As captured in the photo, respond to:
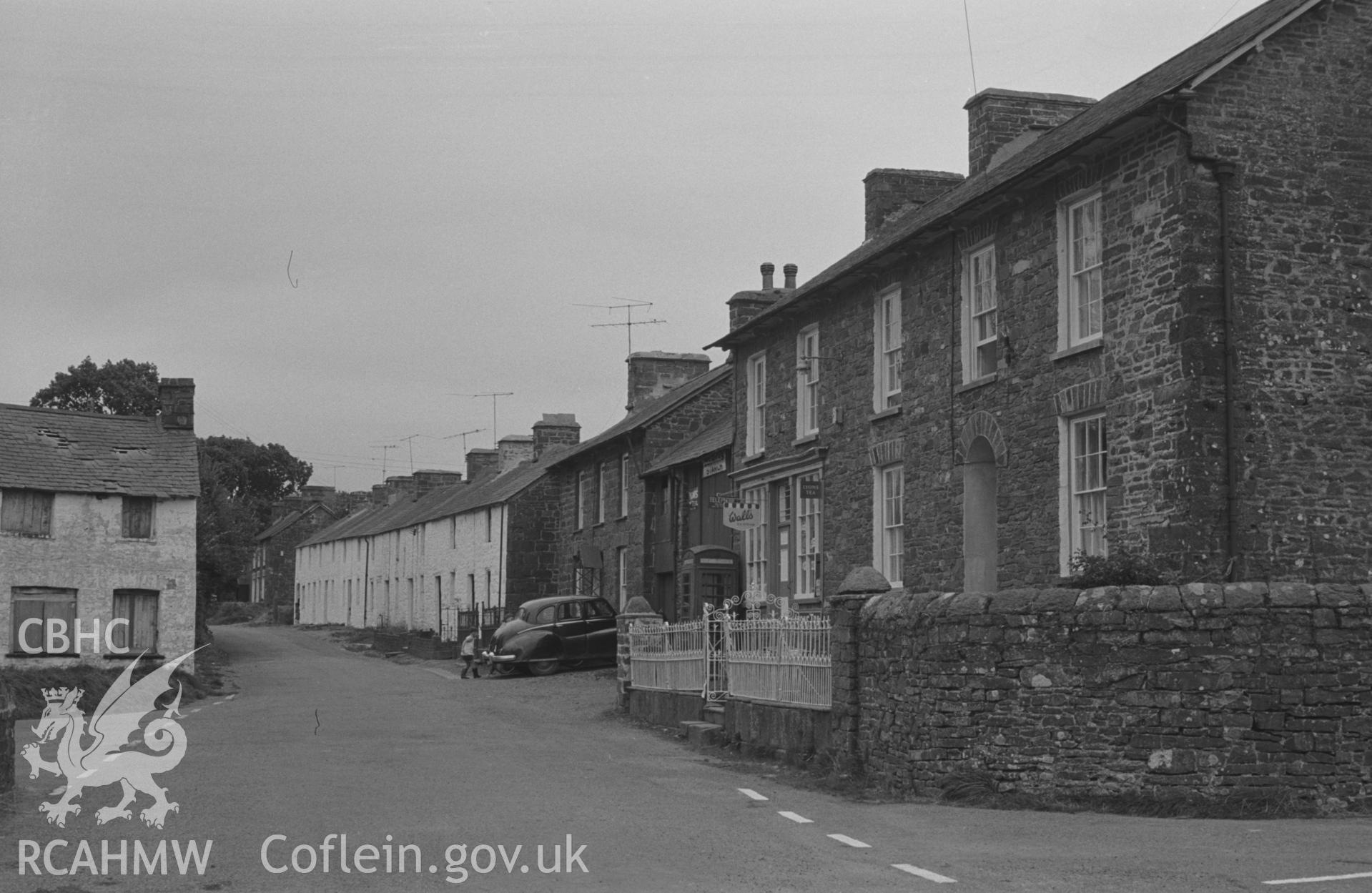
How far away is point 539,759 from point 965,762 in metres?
5.75

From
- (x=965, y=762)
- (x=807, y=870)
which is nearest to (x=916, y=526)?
(x=965, y=762)

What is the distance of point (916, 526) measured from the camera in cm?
2270

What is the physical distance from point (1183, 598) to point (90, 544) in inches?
1077

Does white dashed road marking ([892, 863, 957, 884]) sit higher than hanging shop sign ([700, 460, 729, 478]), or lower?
lower

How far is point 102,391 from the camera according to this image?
8000 cm

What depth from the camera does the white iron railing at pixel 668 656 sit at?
22016 mm

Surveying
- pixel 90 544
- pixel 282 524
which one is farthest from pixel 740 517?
pixel 282 524

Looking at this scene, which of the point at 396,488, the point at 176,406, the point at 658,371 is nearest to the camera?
the point at 176,406

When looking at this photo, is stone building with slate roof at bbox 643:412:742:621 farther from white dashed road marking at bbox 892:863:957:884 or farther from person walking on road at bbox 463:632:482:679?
white dashed road marking at bbox 892:863:957:884

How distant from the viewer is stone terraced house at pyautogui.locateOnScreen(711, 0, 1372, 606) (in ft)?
54.7

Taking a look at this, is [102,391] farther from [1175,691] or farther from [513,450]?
[1175,691]

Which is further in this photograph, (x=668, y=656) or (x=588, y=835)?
(x=668, y=656)

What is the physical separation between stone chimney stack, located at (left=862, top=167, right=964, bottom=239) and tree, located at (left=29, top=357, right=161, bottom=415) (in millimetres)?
59662

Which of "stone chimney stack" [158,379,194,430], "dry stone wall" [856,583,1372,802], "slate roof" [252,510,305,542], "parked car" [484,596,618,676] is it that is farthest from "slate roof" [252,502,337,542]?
"dry stone wall" [856,583,1372,802]
